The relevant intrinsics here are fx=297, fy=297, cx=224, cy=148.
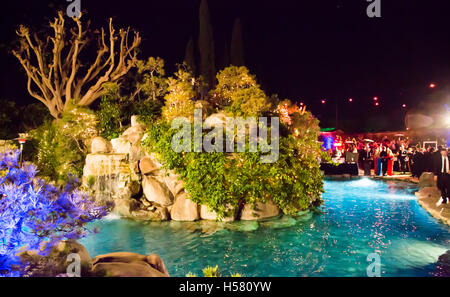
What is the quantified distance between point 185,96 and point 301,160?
5577 millimetres

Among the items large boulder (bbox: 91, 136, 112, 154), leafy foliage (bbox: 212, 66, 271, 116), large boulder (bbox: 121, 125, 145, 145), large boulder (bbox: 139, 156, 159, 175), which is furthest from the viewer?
leafy foliage (bbox: 212, 66, 271, 116)

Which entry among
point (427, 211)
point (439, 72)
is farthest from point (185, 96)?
point (439, 72)

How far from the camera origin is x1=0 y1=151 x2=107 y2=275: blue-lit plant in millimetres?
3111

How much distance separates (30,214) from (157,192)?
5940 mm

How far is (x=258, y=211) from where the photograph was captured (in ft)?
28.4

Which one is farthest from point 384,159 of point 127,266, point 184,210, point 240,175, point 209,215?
point 127,266

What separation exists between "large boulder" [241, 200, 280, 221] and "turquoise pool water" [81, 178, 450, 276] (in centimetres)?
34

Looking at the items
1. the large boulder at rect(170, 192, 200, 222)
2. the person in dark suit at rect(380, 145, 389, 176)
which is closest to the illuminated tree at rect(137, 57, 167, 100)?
the large boulder at rect(170, 192, 200, 222)

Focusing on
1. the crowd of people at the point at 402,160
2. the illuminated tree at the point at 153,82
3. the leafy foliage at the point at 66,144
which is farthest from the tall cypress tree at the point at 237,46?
the leafy foliage at the point at 66,144

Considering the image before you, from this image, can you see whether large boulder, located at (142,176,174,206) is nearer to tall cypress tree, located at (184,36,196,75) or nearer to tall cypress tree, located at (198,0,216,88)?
tall cypress tree, located at (198,0,216,88)

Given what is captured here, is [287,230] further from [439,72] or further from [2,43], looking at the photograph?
[439,72]

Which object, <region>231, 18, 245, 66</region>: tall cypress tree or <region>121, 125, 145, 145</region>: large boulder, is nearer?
<region>121, 125, 145, 145</region>: large boulder

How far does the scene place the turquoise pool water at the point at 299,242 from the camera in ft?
18.1
